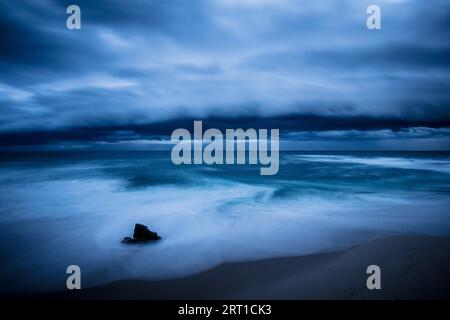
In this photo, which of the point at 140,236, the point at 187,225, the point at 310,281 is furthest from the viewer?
the point at 187,225

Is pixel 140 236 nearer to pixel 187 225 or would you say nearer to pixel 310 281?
pixel 187 225

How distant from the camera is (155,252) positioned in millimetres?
5465

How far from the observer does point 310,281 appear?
14.3ft

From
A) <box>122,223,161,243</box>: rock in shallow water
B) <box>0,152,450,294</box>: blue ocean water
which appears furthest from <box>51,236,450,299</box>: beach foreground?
<box>122,223,161,243</box>: rock in shallow water

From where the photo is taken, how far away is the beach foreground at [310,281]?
13.5 ft

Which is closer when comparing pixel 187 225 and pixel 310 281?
pixel 310 281

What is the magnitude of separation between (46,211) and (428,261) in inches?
402

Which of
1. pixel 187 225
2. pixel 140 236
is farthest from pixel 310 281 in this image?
pixel 187 225

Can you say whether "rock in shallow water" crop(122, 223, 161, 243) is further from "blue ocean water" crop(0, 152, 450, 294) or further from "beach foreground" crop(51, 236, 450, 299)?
"beach foreground" crop(51, 236, 450, 299)

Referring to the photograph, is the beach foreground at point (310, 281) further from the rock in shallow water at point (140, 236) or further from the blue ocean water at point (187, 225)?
the rock in shallow water at point (140, 236)

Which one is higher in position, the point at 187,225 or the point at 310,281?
the point at 187,225

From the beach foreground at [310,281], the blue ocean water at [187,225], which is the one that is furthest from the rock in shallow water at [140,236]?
the beach foreground at [310,281]
